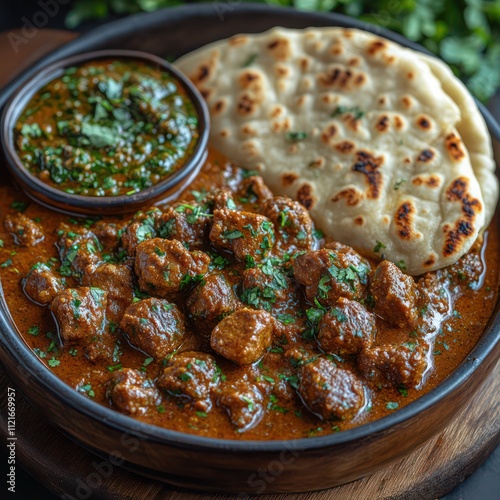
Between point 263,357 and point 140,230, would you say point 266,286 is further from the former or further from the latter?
point 140,230

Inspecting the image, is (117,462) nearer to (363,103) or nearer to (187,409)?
(187,409)

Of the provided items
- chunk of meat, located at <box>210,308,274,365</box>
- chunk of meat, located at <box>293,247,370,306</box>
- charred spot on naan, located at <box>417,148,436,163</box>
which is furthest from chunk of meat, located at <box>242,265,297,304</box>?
charred spot on naan, located at <box>417,148,436,163</box>

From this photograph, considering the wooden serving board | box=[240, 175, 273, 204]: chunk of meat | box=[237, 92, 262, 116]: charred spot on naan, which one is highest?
box=[237, 92, 262, 116]: charred spot on naan

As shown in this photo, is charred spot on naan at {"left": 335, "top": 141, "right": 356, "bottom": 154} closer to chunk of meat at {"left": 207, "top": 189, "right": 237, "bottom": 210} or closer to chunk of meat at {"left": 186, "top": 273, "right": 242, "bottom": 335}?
chunk of meat at {"left": 207, "top": 189, "right": 237, "bottom": 210}

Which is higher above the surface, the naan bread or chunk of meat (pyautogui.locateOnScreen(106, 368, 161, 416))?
the naan bread

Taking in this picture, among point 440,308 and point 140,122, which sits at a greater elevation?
point 140,122

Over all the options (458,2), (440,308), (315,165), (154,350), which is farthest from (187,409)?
(458,2)
